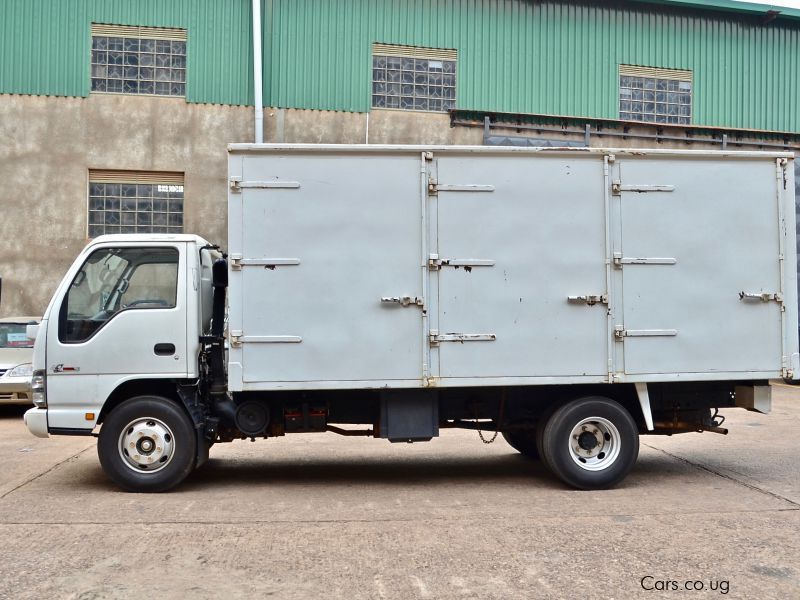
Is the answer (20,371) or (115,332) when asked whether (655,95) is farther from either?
(115,332)

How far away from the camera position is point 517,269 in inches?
296

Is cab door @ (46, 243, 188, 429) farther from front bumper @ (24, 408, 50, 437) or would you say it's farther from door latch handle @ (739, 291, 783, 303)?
door latch handle @ (739, 291, 783, 303)

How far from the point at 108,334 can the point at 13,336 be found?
7.53m

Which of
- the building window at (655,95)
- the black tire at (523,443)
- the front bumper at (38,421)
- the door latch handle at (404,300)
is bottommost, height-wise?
the black tire at (523,443)

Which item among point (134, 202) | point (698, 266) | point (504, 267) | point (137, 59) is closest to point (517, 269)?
point (504, 267)

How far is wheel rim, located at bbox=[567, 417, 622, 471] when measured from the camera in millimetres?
7641

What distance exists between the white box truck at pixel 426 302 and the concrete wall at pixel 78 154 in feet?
36.2

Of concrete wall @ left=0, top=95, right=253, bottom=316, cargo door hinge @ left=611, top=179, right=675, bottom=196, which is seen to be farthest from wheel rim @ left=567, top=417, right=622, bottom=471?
concrete wall @ left=0, top=95, right=253, bottom=316

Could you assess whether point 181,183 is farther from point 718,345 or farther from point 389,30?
point 718,345

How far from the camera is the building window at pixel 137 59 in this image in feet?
58.6

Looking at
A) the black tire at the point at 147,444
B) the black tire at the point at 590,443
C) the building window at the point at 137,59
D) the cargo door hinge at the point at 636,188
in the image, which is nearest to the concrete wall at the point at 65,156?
the building window at the point at 137,59

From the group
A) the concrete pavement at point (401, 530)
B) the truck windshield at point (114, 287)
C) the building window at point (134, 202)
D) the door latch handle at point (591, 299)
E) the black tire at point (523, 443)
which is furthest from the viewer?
the building window at point (134, 202)

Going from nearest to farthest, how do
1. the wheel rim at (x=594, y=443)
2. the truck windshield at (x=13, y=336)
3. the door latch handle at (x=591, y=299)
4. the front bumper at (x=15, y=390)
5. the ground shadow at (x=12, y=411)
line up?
the door latch handle at (x=591, y=299), the wheel rim at (x=594, y=443), the front bumper at (x=15, y=390), the ground shadow at (x=12, y=411), the truck windshield at (x=13, y=336)

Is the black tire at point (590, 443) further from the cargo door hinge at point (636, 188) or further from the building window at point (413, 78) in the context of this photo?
the building window at point (413, 78)
